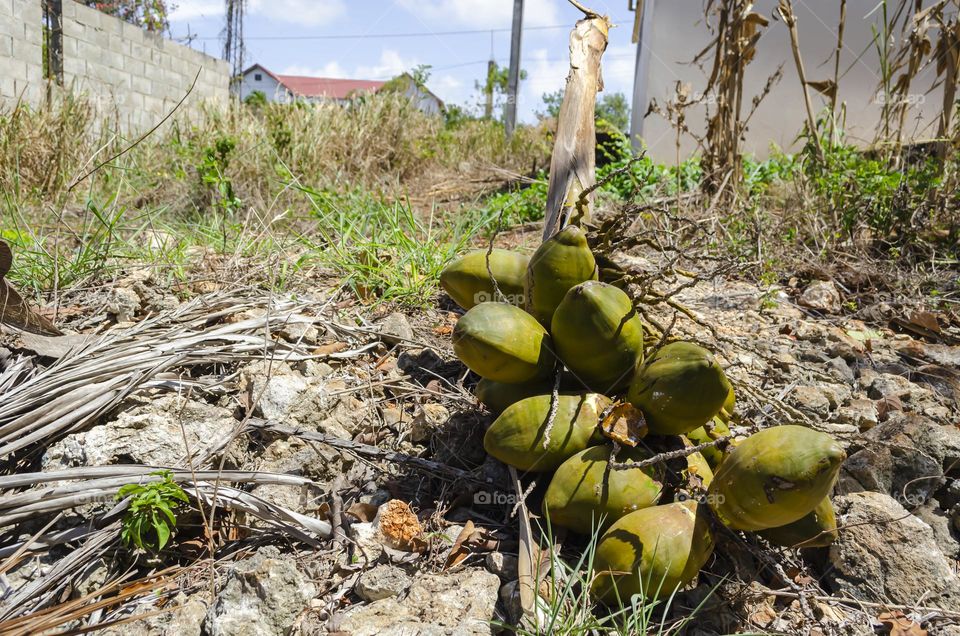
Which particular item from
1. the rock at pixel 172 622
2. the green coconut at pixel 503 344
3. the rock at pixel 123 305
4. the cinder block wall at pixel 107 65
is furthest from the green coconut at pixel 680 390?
the cinder block wall at pixel 107 65

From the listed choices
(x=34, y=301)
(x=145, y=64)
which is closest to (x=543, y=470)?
(x=34, y=301)

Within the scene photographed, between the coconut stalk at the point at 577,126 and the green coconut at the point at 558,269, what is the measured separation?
499mm

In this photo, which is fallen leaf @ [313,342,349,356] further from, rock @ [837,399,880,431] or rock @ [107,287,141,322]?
rock @ [837,399,880,431]

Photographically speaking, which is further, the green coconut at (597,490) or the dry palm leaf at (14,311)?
the dry palm leaf at (14,311)

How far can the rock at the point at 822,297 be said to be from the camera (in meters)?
3.19

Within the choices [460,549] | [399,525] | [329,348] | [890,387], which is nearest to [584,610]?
[460,549]

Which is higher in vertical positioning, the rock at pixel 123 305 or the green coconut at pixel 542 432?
the rock at pixel 123 305

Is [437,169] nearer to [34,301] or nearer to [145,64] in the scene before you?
[145,64]

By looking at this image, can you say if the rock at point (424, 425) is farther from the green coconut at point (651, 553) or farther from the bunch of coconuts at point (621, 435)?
the green coconut at point (651, 553)

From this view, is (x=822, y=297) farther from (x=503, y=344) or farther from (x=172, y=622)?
(x=172, y=622)

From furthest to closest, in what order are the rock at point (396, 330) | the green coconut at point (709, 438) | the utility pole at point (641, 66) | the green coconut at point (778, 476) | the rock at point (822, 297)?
the utility pole at point (641, 66) < the rock at point (822, 297) < the rock at point (396, 330) < the green coconut at point (709, 438) < the green coconut at point (778, 476)

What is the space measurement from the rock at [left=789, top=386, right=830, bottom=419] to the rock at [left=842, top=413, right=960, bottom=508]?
0.90 feet

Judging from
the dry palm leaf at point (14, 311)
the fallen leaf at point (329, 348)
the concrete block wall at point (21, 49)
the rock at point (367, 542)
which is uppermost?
the concrete block wall at point (21, 49)

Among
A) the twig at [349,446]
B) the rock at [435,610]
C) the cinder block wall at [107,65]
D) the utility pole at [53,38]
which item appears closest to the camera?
the rock at [435,610]
